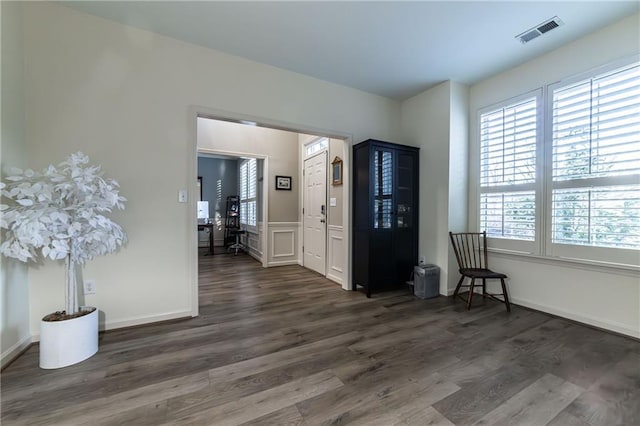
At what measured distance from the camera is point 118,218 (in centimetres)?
241

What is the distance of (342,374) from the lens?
1.77 m

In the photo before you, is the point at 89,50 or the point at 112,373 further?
the point at 89,50

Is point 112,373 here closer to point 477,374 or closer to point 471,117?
point 477,374

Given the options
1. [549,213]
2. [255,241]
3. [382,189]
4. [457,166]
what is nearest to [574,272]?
[549,213]

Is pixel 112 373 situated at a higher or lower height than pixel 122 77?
lower

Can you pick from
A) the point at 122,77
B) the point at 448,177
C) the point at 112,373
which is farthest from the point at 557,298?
the point at 122,77

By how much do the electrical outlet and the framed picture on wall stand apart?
11.0 feet

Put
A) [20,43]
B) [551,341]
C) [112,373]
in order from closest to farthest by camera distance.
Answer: [112,373] → [20,43] → [551,341]

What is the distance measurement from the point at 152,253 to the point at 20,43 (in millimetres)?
1921

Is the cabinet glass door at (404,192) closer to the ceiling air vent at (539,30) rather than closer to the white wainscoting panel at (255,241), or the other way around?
the ceiling air vent at (539,30)

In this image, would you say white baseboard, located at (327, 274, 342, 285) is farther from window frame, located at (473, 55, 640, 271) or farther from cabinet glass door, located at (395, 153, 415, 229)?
window frame, located at (473, 55, 640, 271)

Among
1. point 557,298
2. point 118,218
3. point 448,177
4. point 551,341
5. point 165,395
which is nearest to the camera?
point 165,395

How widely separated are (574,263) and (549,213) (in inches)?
20.9

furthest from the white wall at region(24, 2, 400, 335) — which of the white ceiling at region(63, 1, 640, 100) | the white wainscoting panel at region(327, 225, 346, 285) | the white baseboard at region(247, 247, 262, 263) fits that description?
the white baseboard at region(247, 247, 262, 263)
